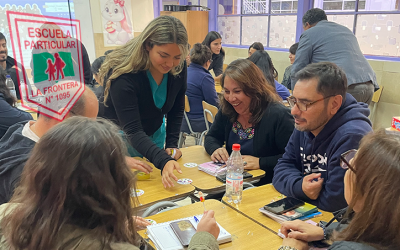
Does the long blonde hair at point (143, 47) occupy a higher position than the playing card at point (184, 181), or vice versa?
the long blonde hair at point (143, 47)

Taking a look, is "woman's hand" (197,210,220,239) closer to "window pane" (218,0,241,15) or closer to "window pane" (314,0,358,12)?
"window pane" (314,0,358,12)

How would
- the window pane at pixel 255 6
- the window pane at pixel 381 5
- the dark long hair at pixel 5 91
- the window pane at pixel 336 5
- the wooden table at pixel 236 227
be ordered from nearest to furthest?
the wooden table at pixel 236 227, the dark long hair at pixel 5 91, the window pane at pixel 381 5, the window pane at pixel 336 5, the window pane at pixel 255 6

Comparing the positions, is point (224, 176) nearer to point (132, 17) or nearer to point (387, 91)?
point (387, 91)

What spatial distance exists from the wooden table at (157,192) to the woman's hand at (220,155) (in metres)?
0.43

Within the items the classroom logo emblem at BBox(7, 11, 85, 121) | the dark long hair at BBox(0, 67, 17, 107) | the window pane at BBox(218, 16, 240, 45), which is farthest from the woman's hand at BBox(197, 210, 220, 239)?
the window pane at BBox(218, 16, 240, 45)

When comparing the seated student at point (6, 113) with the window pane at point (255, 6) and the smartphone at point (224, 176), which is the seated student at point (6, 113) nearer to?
the smartphone at point (224, 176)

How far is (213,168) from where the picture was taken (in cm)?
213

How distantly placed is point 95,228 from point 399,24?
4697 millimetres

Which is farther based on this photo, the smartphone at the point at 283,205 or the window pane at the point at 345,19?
the window pane at the point at 345,19

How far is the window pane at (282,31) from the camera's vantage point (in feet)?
19.0

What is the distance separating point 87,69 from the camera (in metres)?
3.82

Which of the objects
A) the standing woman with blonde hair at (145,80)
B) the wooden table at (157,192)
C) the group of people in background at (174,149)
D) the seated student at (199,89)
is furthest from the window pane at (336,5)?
the wooden table at (157,192)

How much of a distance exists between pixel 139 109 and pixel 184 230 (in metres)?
0.96

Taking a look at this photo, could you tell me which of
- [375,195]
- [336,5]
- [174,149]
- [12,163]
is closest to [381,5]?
[336,5]
